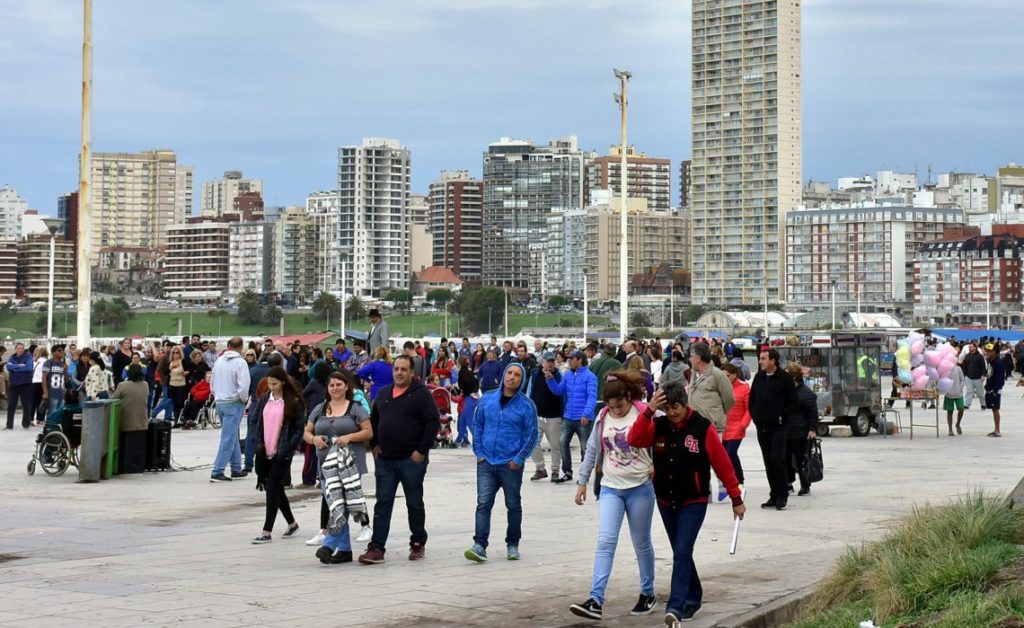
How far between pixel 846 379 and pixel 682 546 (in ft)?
56.7

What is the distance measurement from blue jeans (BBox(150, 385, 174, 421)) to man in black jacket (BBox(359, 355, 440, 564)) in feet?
49.2

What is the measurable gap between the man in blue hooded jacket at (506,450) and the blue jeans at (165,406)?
49.9 feet

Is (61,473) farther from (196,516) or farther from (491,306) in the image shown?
(491,306)

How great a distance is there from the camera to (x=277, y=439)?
1247 cm

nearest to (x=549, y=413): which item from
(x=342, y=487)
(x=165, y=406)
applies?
(x=342, y=487)

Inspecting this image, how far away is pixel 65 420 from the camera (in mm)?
18312

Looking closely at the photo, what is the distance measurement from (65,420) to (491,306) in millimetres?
152361

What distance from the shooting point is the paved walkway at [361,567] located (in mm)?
9359

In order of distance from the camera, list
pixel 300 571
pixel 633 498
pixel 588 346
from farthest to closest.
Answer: pixel 588 346
pixel 300 571
pixel 633 498

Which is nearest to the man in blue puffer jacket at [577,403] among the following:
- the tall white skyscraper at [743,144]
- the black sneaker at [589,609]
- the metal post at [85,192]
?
the black sneaker at [589,609]

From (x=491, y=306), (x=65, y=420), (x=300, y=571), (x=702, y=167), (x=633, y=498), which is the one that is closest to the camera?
(x=633, y=498)

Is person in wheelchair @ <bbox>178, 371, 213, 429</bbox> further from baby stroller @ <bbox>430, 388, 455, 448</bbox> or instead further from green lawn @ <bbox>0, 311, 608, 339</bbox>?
green lawn @ <bbox>0, 311, 608, 339</bbox>

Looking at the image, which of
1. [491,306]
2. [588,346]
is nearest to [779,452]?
[588,346]

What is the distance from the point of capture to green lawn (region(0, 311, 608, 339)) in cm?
17450
